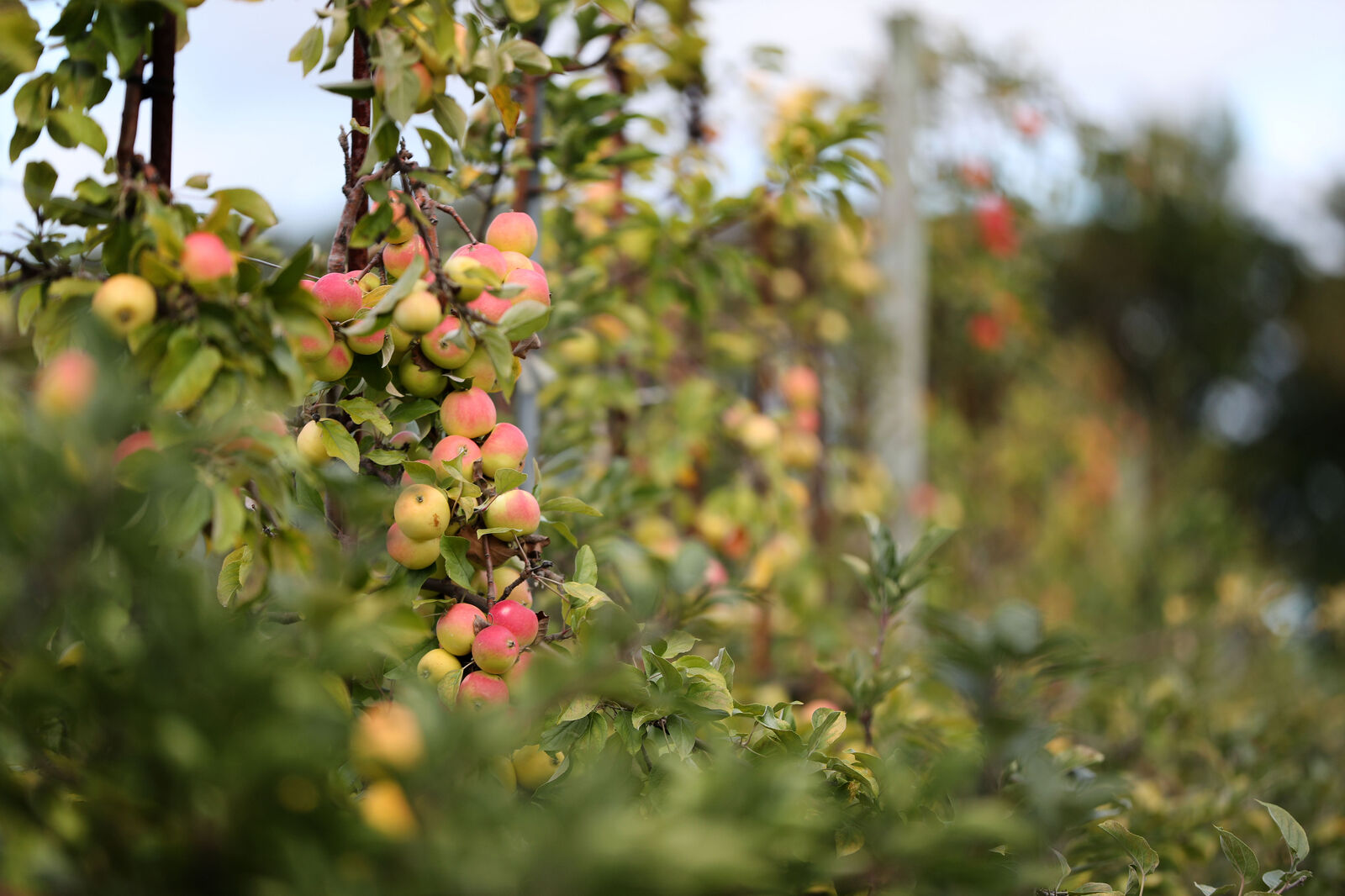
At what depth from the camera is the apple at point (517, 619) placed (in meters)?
0.47

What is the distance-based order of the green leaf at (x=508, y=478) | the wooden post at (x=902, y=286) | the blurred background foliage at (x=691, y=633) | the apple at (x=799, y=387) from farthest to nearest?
the wooden post at (x=902, y=286), the apple at (x=799, y=387), the green leaf at (x=508, y=478), the blurred background foliage at (x=691, y=633)

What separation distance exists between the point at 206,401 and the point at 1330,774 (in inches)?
42.3

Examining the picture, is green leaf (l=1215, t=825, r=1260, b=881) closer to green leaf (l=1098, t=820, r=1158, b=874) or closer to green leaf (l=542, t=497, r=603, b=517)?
green leaf (l=1098, t=820, r=1158, b=874)

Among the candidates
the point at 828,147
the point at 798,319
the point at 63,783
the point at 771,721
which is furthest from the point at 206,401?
the point at 798,319

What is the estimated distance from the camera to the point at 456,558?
0.48 m

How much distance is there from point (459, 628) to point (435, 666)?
0.9 inches

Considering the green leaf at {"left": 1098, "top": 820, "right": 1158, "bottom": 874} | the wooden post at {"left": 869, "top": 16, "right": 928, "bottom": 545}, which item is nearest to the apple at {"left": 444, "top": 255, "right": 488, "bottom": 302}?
the green leaf at {"left": 1098, "top": 820, "right": 1158, "bottom": 874}

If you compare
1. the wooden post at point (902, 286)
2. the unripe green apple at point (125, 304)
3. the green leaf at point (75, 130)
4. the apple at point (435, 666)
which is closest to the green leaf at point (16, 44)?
the green leaf at point (75, 130)

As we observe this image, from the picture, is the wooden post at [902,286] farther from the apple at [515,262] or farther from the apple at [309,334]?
the apple at [309,334]

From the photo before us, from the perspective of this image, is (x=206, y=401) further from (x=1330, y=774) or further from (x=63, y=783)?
(x=1330, y=774)

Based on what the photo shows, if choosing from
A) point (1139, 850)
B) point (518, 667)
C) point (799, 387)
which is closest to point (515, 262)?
point (518, 667)

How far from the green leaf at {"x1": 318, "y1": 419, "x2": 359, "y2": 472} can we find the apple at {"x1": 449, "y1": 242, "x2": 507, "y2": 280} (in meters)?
0.11

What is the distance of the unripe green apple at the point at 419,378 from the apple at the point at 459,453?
0.03 meters

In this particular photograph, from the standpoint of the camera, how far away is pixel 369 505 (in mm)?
327
